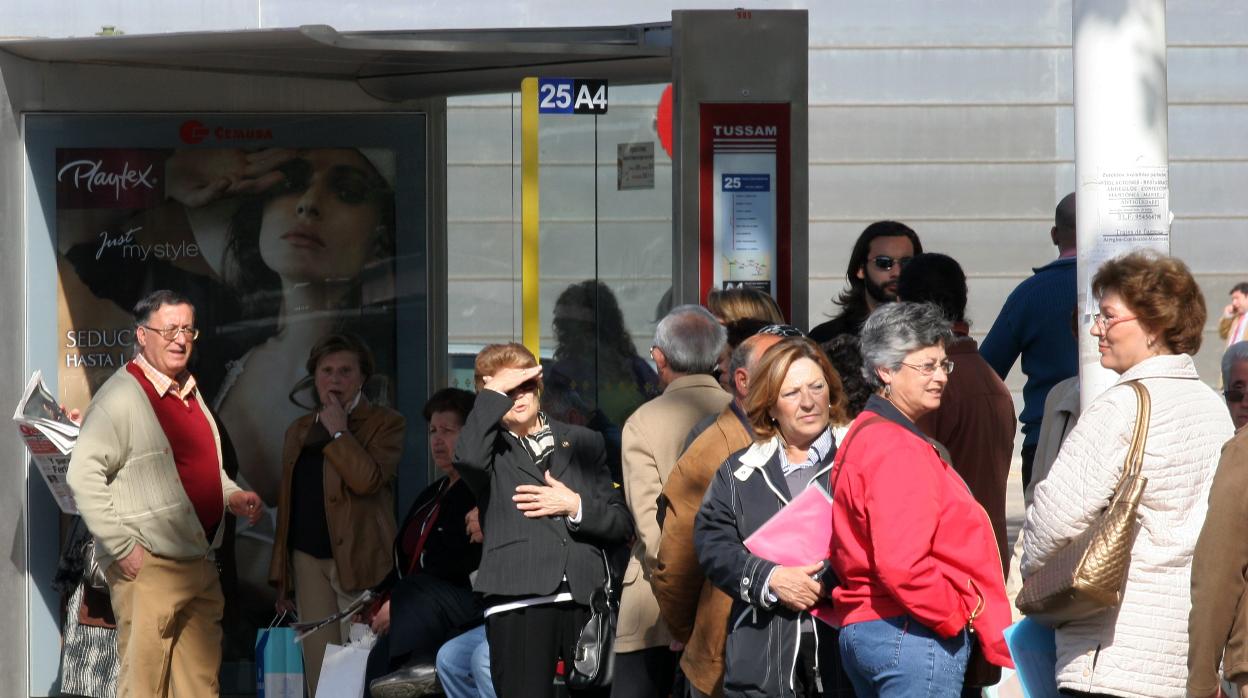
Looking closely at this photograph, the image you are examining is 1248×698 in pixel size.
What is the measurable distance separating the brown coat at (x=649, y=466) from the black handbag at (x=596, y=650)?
0.12 meters

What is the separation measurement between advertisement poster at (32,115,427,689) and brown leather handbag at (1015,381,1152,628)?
3.83 meters

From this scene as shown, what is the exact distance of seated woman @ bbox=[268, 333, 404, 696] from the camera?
6.31 meters

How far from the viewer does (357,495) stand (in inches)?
250

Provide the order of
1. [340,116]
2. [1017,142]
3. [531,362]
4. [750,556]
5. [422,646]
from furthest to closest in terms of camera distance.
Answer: [1017,142], [340,116], [422,646], [531,362], [750,556]

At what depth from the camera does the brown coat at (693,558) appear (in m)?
4.48

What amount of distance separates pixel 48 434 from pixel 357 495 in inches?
46.9

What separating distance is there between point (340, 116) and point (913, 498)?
390cm

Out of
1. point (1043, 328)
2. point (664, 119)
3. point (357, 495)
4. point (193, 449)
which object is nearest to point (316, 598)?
point (357, 495)

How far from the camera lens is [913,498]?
12.4 feet

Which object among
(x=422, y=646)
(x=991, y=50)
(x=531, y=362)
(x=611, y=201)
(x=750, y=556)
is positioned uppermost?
(x=991, y=50)

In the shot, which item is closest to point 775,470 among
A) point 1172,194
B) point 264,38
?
point 264,38

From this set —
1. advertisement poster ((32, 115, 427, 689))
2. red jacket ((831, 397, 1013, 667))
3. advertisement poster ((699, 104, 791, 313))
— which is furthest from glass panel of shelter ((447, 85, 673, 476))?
red jacket ((831, 397, 1013, 667))

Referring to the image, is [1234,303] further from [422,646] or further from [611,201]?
[422,646]

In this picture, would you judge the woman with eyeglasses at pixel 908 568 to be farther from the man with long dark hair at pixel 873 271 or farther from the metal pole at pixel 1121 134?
the man with long dark hair at pixel 873 271
